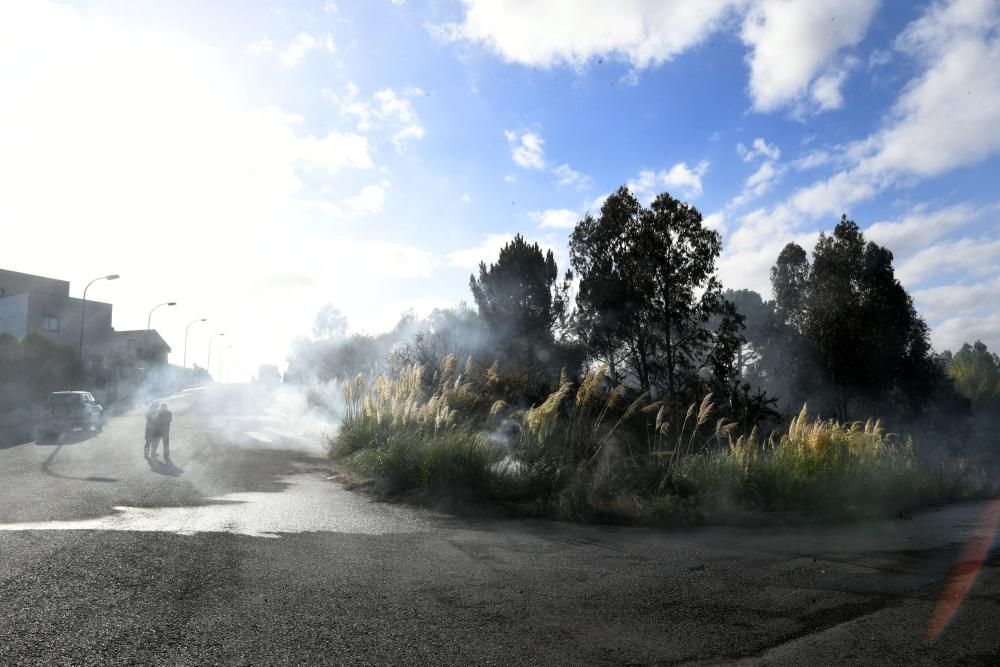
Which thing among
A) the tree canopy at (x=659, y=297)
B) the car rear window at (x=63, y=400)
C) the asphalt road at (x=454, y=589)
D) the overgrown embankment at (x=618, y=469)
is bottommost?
the asphalt road at (x=454, y=589)

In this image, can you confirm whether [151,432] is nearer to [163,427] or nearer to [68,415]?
[163,427]

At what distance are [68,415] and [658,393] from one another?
20.9 metres

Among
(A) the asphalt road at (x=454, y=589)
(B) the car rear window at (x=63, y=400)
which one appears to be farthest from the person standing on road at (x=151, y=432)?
(B) the car rear window at (x=63, y=400)

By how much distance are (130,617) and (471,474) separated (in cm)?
543

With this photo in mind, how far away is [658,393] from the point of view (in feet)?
75.3

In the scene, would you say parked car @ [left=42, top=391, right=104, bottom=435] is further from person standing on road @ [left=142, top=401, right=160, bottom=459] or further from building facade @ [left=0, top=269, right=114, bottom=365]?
building facade @ [left=0, top=269, right=114, bottom=365]

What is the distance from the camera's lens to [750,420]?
17.1 meters

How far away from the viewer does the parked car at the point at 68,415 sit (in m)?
23.5

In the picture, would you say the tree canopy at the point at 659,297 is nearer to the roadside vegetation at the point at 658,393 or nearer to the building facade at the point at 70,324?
the roadside vegetation at the point at 658,393

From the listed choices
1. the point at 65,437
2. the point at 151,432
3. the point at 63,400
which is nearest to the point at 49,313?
the point at 63,400

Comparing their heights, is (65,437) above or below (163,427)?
below

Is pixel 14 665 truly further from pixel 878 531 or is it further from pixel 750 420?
pixel 750 420

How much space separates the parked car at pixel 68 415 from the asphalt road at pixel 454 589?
17.3 metres

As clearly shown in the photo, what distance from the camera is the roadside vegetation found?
30.0 ft
